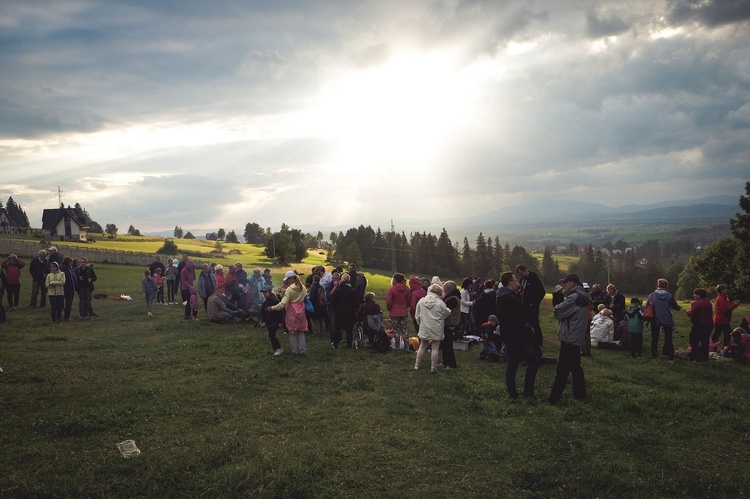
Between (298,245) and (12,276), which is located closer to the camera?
(12,276)

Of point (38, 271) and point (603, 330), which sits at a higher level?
point (38, 271)

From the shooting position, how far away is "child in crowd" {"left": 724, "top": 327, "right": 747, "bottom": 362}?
1361cm

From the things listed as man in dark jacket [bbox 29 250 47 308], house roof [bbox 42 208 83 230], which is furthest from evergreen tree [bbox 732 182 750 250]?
house roof [bbox 42 208 83 230]

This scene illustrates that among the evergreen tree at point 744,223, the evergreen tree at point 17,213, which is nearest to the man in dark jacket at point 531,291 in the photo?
the evergreen tree at point 744,223

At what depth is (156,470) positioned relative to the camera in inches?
250

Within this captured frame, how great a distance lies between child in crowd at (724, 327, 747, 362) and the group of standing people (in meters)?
22.8

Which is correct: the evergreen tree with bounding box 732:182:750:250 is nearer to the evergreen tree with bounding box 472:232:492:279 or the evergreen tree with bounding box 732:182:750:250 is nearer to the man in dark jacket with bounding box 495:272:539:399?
the evergreen tree with bounding box 472:232:492:279

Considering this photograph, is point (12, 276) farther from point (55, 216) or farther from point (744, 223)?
point (55, 216)

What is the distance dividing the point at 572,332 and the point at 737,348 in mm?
8624

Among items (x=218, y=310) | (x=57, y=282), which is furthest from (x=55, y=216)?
(x=218, y=310)

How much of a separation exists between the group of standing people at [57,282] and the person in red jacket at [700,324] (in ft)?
70.0

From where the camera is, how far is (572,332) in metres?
9.20

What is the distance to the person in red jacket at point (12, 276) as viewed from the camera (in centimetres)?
1864

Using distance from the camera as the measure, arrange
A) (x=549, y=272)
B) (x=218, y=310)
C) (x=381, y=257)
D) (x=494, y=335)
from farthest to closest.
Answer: (x=549, y=272)
(x=381, y=257)
(x=218, y=310)
(x=494, y=335)
